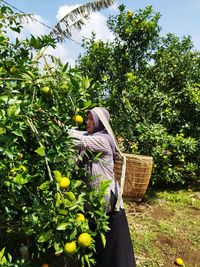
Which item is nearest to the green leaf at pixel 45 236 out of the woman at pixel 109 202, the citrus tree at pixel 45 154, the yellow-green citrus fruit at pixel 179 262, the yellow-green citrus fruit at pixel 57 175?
the citrus tree at pixel 45 154

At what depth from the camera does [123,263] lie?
267 cm

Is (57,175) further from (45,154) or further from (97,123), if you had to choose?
(97,123)

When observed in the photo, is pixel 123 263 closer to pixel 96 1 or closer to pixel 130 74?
pixel 130 74

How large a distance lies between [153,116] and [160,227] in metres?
2.16

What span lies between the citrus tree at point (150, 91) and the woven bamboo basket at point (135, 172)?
53 centimetres

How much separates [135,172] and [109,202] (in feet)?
7.28

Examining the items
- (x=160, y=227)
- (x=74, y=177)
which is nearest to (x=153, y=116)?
(x=160, y=227)

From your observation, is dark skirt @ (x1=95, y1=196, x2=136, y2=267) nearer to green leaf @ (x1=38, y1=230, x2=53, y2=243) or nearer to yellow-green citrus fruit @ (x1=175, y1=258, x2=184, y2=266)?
yellow-green citrus fruit @ (x1=175, y1=258, x2=184, y2=266)

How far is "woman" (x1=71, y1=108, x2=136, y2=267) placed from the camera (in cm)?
254

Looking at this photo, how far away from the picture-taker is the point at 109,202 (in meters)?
2.60

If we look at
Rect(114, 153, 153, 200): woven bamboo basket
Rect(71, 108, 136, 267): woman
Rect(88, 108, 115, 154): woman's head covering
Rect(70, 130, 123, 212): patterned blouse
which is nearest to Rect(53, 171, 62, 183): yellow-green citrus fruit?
Rect(70, 130, 123, 212): patterned blouse

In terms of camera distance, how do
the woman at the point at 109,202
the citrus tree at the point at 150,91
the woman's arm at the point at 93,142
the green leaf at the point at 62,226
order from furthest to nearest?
the citrus tree at the point at 150,91, the woman at the point at 109,202, the woman's arm at the point at 93,142, the green leaf at the point at 62,226

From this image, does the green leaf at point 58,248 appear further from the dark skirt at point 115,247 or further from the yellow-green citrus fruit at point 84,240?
the dark skirt at point 115,247

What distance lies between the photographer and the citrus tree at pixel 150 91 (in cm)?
540
